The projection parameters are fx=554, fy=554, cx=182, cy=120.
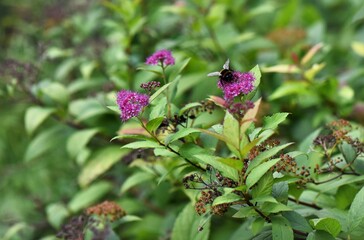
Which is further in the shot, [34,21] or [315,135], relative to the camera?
[34,21]

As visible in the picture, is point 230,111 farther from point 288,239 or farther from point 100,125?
point 100,125

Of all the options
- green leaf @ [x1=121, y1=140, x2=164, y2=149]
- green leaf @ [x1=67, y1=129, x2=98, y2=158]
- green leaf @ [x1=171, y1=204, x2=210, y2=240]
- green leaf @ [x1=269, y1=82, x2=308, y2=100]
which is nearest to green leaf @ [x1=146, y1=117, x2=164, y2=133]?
green leaf @ [x1=121, y1=140, x2=164, y2=149]

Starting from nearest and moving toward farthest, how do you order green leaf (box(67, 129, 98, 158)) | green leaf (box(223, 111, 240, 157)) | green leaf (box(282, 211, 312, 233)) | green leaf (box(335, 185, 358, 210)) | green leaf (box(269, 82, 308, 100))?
green leaf (box(223, 111, 240, 157))
green leaf (box(282, 211, 312, 233))
green leaf (box(335, 185, 358, 210))
green leaf (box(269, 82, 308, 100))
green leaf (box(67, 129, 98, 158))

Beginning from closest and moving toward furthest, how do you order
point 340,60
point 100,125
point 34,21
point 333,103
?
point 333,103 → point 100,125 → point 340,60 → point 34,21

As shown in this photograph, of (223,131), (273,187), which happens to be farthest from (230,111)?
(273,187)

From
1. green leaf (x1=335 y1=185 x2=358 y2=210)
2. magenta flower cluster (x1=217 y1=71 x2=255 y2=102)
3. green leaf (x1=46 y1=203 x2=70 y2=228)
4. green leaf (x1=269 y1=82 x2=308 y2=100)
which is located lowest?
green leaf (x1=335 y1=185 x2=358 y2=210)

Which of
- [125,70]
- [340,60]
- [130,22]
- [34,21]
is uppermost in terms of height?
[34,21]

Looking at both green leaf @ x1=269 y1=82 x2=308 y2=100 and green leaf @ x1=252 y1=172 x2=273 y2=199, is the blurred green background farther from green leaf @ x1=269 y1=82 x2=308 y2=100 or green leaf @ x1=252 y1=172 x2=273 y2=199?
green leaf @ x1=252 y1=172 x2=273 y2=199
